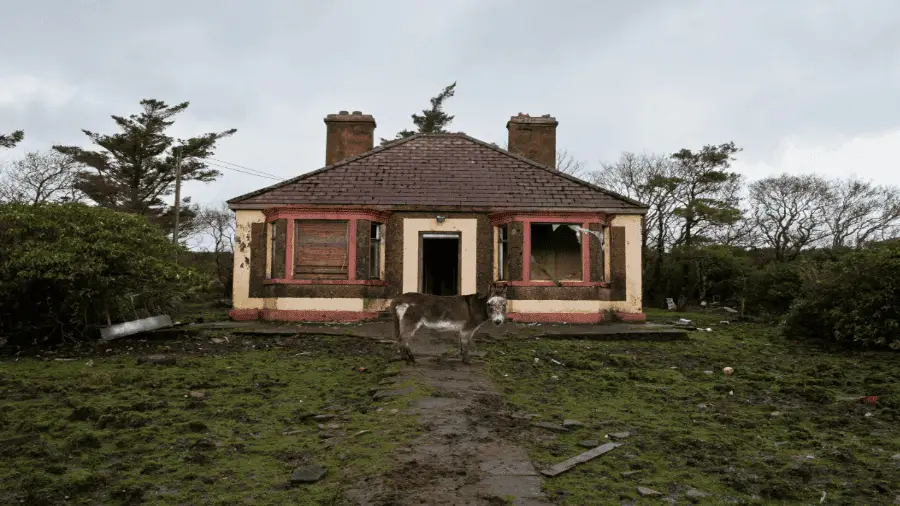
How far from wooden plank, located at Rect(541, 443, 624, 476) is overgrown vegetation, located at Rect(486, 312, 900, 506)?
63mm

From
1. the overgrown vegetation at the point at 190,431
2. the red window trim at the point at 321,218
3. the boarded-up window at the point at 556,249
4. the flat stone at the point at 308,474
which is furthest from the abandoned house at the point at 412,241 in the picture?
the flat stone at the point at 308,474

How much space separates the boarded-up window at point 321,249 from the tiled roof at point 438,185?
70 centimetres

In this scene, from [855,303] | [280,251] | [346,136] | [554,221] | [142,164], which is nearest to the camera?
[855,303]

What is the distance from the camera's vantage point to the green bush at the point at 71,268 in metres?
10.7

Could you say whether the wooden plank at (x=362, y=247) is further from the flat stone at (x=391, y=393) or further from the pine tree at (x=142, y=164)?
the pine tree at (x=142, y=164)

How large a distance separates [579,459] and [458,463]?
3.42 feet

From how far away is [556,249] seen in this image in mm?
19422

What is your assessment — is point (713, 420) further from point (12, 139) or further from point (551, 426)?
point (12, 139)

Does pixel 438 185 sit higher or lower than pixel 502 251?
higher

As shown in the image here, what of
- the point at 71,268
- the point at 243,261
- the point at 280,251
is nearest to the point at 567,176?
the point at 280,251

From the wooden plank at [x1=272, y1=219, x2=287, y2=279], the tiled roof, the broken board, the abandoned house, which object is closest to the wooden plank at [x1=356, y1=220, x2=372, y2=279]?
the abandoned house

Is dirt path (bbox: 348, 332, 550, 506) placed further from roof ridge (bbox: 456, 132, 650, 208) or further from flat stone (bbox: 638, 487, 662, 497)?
roof ridge (bbox: 456, 132, 650, 208)

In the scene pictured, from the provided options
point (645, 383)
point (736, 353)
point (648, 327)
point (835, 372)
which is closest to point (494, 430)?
point (645, 383)

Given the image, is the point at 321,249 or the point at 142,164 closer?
the point at 321,249
